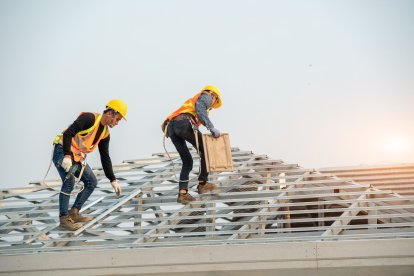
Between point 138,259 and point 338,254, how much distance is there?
2553mm

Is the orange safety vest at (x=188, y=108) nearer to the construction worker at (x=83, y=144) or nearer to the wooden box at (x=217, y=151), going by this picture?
the wooden box at (x=217, y=151)

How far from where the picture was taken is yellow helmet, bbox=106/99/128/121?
412 inches

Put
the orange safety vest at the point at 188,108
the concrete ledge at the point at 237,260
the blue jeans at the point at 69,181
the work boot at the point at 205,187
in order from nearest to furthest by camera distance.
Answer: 1. the concrete ledge at the point at 237,260
2. the blue jeans at the point at 69,181
3. the orange safety vest at the point at 188,108
4. the work boot at the point at 205,187

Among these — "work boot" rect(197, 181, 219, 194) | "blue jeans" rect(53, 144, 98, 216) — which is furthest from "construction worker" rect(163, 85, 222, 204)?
Answer: "blue jeans" rect(53, 144, 98, 216)

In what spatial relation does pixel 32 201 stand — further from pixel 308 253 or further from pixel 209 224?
pixel 308 253

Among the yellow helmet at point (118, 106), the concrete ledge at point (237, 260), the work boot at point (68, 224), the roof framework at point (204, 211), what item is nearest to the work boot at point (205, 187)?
the roof framework at point (204, 211)

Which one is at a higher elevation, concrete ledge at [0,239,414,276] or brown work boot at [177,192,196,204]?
brown work boot at [177,192,196,204]

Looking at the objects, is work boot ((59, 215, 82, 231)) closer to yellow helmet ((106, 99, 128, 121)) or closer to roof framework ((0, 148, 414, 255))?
roof framework ((0, 148, 414, 255))

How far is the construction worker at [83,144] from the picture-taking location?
34.1 feet

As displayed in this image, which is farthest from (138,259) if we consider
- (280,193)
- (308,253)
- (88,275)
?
(280,193)

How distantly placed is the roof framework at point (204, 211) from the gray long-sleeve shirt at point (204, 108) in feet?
4.19

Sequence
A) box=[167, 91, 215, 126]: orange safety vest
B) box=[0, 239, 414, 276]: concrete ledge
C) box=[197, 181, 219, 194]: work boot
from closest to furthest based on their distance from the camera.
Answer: box=[0, 239, 414, 276]: concrete ledge < box=[167, 91, 215, 126]: orange safety vest < box=[197, 181, 219, 194]: work boot

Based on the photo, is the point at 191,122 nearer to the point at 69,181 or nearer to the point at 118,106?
the point at 118,106

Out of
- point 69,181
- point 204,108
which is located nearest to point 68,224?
point 69,181
